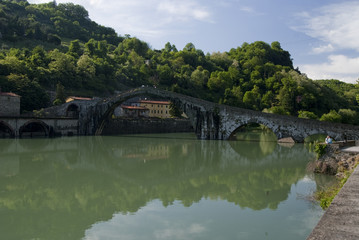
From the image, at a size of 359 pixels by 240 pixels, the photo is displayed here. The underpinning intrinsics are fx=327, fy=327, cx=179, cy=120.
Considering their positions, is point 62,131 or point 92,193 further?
point 62,131

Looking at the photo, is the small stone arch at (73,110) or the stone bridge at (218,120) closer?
the stone bridge at (218,120)

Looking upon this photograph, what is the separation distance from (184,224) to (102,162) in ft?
43.4

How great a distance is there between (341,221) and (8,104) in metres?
39.6

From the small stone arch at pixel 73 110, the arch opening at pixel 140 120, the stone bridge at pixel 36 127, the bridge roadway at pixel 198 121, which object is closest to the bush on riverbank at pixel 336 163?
the bridge roadway at pixel 198 121

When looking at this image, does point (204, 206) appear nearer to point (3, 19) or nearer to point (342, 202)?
point (342, 202)

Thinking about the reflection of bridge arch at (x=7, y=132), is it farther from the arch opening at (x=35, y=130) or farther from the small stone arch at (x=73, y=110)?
the small stone arch at (x=73, y=110)

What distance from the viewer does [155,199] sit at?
11594mm

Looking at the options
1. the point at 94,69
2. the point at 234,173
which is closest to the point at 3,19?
the point at 94,69

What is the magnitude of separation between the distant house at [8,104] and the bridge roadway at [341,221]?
127ft

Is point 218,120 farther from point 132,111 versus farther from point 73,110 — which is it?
point 132,111

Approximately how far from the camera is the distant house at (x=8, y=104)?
37250 mm

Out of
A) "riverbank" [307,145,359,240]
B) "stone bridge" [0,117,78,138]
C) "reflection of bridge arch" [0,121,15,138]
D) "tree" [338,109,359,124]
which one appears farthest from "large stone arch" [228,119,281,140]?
"reflection of bridge arch" [0,121,15,138]

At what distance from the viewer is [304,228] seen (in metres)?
8.28

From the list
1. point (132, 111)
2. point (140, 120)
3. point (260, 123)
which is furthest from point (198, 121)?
point (132, 111)
